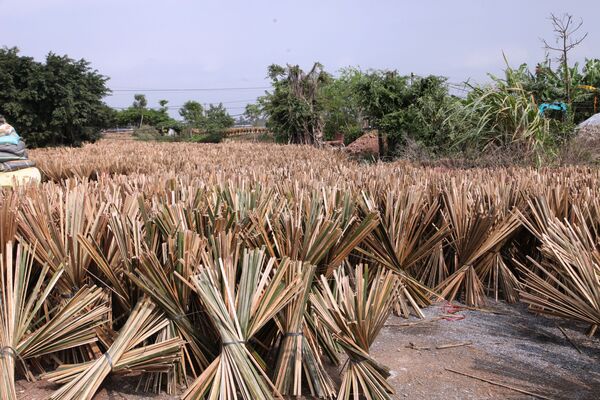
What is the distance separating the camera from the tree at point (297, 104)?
848 inches

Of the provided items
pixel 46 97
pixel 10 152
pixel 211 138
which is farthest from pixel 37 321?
pixel 211 138

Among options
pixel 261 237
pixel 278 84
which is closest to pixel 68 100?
pixel 278 84

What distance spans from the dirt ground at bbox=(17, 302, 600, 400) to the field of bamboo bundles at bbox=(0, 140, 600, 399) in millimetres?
137

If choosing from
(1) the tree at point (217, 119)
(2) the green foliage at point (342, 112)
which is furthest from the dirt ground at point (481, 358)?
(1) the tree at point (217, 119)

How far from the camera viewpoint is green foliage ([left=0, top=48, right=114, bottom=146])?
18.9m

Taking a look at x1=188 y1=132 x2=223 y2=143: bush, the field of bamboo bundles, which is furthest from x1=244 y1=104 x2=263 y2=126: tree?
the field of bamboo bundles

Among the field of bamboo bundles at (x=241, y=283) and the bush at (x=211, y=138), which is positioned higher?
the bush at (x=211, y=138)

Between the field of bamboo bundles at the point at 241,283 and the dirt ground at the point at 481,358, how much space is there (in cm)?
14

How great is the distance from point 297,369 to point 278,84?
20.9 meters

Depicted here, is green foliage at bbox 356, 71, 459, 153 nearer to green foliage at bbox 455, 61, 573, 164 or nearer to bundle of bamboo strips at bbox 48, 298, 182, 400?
green foliage at bbox 455, 61, 573, 164

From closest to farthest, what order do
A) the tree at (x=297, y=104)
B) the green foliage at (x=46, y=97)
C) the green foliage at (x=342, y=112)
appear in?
the green foliage at (x=46, y=97), the tree at (x=297, y=104), the green foliage at (x=342, y=112)

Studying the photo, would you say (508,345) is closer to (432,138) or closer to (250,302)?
(250,302)

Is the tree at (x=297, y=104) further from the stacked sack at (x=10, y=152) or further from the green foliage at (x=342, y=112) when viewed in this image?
the stacked sack at (x=10, y=152)

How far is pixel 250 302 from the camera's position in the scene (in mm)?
2238
